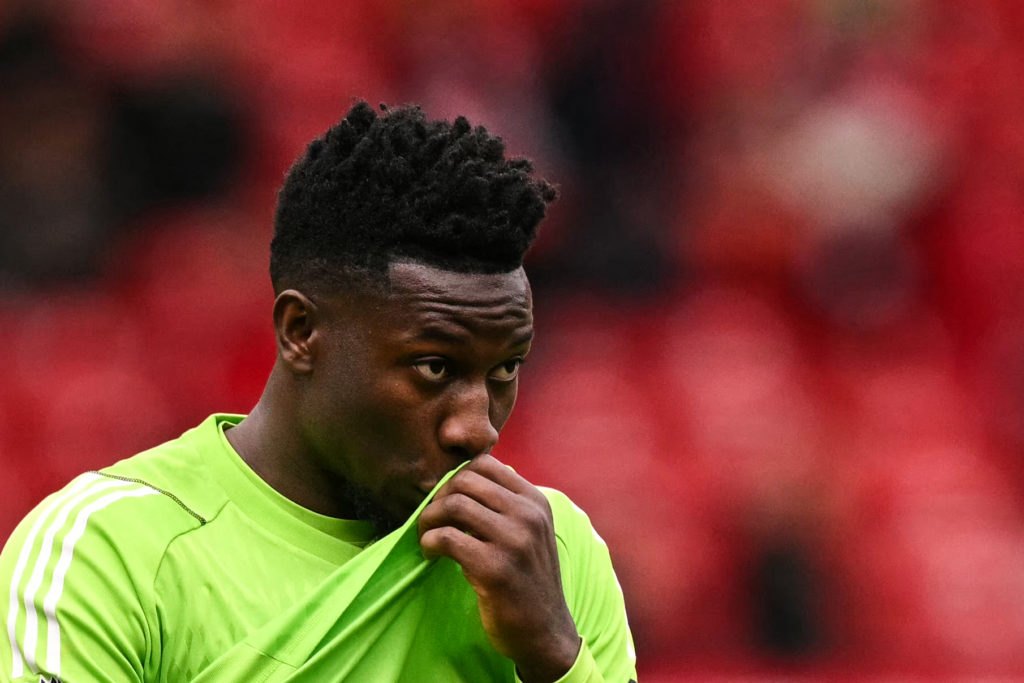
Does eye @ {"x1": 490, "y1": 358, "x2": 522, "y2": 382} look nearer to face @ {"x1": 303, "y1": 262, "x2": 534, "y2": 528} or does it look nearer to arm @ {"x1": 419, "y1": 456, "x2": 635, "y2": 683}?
face @ {"x1": 303, "y1": 262, "x2": 534, "y2": 528}

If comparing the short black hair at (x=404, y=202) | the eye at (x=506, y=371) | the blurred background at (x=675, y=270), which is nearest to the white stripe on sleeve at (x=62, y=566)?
the short black hair at (x=404, y=202)

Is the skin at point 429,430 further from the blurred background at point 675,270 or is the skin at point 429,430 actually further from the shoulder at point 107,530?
the blurred background at point 675,270

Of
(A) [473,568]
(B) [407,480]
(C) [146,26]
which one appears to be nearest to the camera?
(A) [473,568]

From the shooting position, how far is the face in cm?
182

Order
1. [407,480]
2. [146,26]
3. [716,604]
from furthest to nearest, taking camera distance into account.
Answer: [146,26]
[716,604]
[407,480]

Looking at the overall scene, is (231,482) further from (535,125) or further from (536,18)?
(536,18)

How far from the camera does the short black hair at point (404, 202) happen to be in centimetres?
185

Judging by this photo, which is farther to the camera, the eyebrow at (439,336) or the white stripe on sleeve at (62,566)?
the eyebrow at (439,336)

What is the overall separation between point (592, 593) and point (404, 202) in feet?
2.19

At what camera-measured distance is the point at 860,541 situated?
15.9 feet

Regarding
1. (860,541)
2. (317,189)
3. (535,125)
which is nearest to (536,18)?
(535,125)

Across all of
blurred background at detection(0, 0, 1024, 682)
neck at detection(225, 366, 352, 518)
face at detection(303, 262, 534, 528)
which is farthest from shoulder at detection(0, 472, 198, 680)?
blurred background at detection(0, 0, 1024, 682)

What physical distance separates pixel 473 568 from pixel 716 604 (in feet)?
10.4

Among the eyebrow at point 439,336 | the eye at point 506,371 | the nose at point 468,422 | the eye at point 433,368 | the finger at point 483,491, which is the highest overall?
the eye at point 506,371
